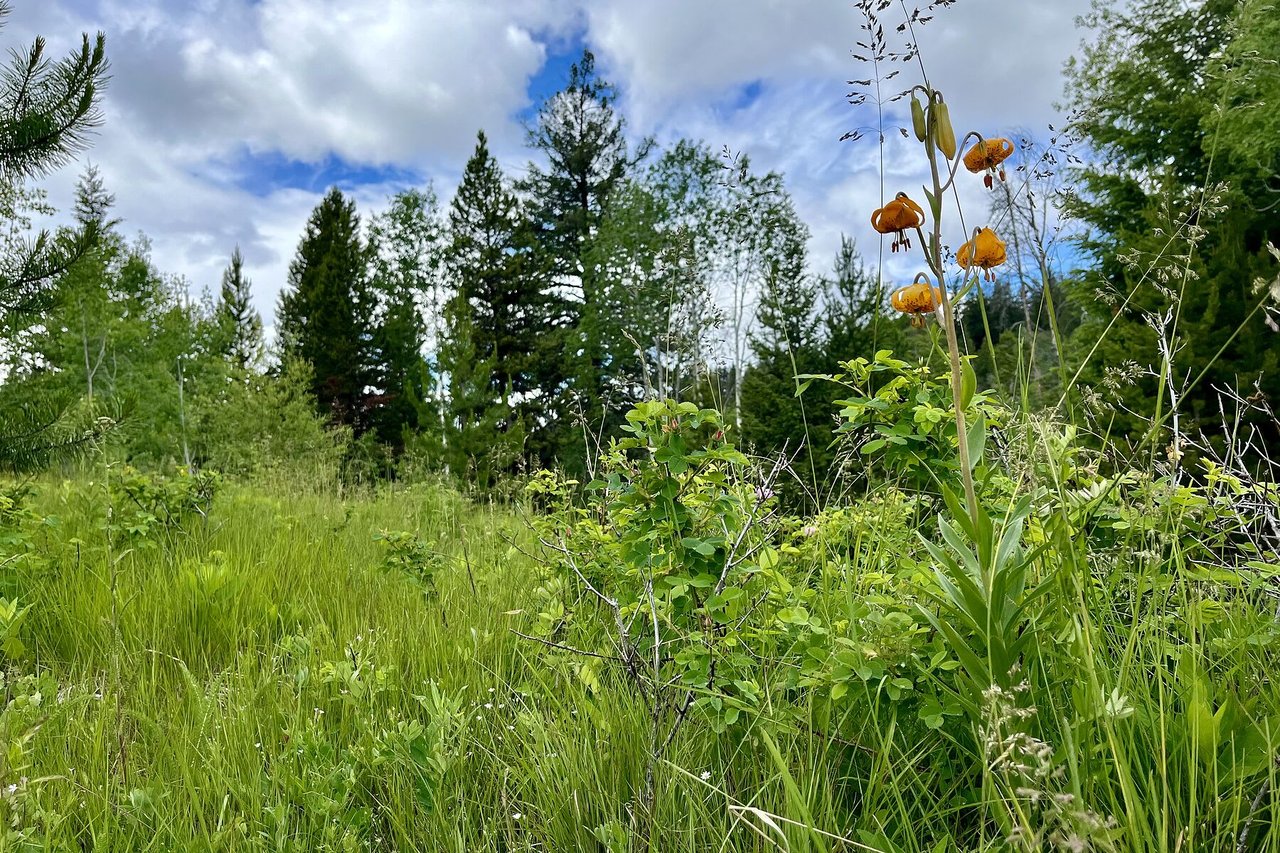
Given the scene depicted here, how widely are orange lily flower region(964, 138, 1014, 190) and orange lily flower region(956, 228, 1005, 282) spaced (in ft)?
0.48

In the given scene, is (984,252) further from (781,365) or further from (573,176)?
(573,176)

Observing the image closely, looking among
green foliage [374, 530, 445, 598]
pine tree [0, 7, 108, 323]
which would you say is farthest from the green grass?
pine tree [0, 7, 108, 323]

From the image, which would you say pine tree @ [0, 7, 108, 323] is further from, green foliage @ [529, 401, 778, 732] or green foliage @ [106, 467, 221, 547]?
green foliage @ [529, 401, 778, 732]

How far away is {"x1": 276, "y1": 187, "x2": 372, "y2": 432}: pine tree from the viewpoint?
2494cm

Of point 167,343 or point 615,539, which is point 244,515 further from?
point 167,343

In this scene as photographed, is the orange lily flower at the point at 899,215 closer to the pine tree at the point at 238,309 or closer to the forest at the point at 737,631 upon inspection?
the forest at the point at 737,631

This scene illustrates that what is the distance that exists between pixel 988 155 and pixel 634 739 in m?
1.50

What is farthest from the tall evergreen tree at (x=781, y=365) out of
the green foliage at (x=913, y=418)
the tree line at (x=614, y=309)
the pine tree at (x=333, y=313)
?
the pine tree at (x=333, y=313)

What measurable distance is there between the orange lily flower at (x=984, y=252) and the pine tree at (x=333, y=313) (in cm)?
2463

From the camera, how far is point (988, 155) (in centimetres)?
135

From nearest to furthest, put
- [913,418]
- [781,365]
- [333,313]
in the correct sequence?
[913,418], [781,365], [333,313]

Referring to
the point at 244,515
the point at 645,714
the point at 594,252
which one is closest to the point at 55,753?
the point at 645,714

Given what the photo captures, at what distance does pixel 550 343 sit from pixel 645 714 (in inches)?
806

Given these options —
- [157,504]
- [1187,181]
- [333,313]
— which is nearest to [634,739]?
[157,504]
